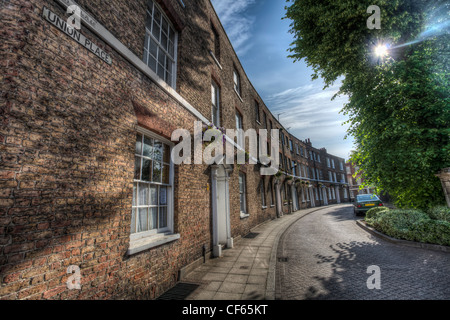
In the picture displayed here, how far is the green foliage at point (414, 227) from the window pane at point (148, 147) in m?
8.35

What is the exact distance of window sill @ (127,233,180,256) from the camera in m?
3.12

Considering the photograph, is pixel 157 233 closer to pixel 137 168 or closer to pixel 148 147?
pixel 137 168

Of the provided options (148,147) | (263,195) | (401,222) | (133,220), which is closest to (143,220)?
(133,220)

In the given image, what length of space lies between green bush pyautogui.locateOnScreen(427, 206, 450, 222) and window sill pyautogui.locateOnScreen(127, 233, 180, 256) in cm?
847

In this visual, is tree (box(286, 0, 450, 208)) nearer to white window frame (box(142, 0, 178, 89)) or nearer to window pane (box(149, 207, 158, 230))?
white window frame (box(142, 0, 178, 89))

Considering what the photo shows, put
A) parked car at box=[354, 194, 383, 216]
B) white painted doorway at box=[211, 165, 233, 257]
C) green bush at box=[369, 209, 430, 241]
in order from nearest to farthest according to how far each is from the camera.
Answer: white painted doorway at box=[211, 165, 233, 257], green bush at box=[369, 209, 430, 241], parked car at box=[354, 194, 383, 216]

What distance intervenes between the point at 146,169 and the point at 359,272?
5.19 metres

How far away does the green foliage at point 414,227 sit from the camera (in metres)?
5.71

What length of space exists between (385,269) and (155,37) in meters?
7.66

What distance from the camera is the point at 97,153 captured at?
8.98 feet

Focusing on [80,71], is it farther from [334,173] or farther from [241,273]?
[334,173]

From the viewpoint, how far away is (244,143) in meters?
10.9

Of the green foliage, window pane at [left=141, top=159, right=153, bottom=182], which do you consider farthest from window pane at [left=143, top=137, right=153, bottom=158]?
the green foliage

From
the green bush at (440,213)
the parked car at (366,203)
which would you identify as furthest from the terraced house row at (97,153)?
the parked car at (366,203)
